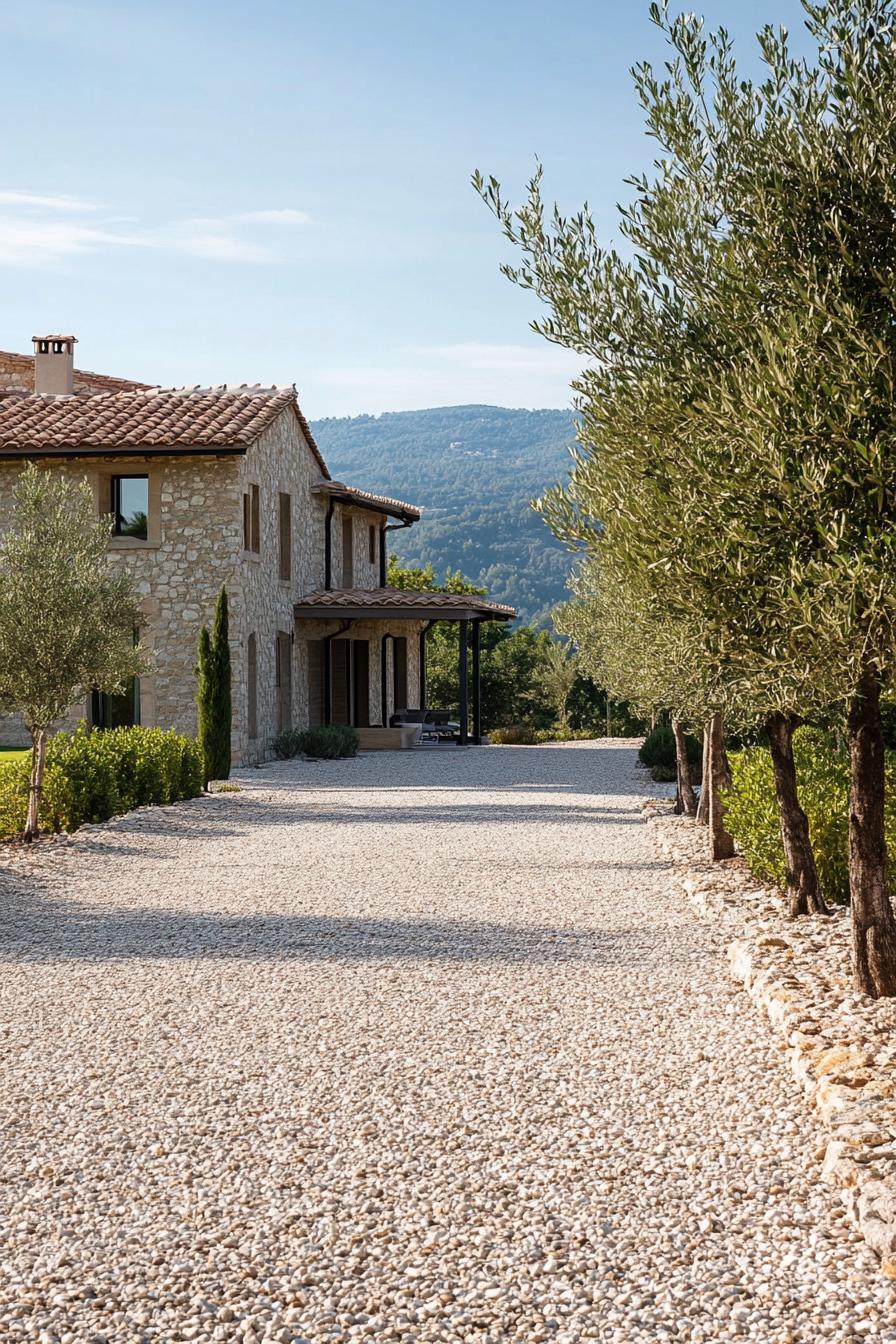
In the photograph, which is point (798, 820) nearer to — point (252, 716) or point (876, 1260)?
point (876, 1260)

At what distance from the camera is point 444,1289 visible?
3406 mm

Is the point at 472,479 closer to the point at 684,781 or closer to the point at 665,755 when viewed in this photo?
the point at 665,755

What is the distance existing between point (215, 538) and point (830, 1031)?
1706 cm

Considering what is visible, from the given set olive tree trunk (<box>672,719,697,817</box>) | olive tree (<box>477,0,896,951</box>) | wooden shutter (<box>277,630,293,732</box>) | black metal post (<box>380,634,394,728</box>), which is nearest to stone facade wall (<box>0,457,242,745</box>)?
wooden shutter (<box>277,630,293,732</box>)

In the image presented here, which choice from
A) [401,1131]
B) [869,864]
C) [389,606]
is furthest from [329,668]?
[401,1131]

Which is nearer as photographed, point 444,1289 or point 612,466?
point 444,1289

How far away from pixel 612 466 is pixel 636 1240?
3.35 meters

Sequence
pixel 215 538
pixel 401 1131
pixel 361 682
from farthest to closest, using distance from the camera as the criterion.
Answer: pixel 361 682 < pixel 215 538 < pixel 401 1131

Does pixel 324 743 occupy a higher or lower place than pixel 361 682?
lower

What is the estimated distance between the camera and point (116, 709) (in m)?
21.6

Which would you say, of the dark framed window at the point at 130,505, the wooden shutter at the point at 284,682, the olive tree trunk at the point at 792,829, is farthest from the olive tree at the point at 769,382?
the wooden shutter at the point at 284,682

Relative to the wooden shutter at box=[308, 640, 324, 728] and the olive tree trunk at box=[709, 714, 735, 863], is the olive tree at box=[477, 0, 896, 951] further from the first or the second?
the wooden shutter at box=[308, 640, 324, 728]

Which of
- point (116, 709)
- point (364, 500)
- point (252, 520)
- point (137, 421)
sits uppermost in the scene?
point (137, 421)

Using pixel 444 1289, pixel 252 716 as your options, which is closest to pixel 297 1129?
pixel 444 1289
